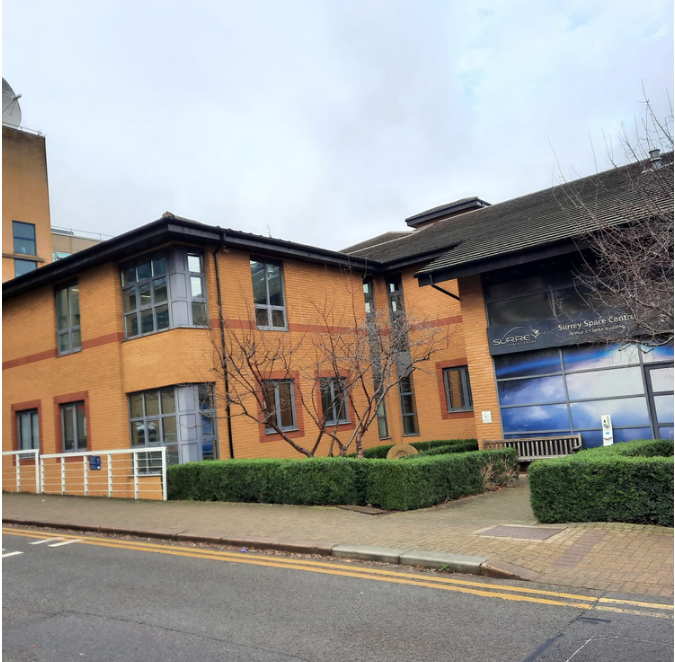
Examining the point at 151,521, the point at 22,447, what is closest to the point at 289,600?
the point at 151,521

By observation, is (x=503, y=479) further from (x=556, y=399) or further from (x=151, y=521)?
(x=151, y=521)

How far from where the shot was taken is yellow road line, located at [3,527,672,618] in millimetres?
5578

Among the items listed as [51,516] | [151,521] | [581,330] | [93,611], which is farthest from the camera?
[581,330]

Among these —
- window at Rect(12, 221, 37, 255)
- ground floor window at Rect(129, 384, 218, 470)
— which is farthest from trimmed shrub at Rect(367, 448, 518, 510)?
window at Rect(12, 221, 37, 255)

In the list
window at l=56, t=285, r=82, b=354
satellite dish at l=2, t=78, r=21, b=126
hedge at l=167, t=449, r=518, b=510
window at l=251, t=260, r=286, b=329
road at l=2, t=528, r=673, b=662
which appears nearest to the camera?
road at l=2, t=528, r=673, b=662

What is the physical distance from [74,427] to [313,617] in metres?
14.7

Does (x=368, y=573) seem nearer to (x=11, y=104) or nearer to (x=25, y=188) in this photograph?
(x=25, y=188)

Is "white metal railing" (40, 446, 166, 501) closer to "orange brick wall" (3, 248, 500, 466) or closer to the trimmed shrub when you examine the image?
"orange brick wall" (3, 248, 500, 466)

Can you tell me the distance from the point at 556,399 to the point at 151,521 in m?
9.81

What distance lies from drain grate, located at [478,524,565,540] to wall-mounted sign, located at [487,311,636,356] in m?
6.80

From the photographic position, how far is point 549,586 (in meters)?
6.00

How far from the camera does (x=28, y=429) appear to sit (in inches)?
789

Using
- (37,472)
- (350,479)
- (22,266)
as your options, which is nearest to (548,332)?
(350,479)

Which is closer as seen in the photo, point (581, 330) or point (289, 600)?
point (289, 600)
